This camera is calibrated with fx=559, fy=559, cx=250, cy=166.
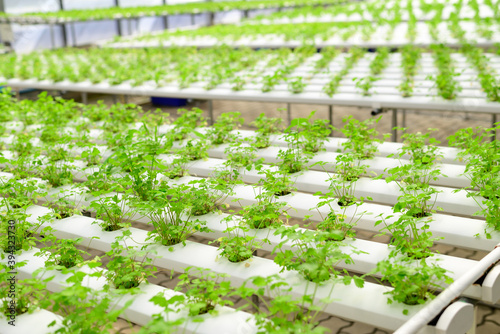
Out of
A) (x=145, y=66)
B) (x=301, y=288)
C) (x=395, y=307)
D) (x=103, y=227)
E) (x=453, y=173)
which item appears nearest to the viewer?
(x=395, y=307)

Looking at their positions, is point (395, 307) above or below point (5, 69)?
below

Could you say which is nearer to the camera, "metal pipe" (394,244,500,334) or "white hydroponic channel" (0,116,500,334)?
"metal pipe" (394,244,500,334)

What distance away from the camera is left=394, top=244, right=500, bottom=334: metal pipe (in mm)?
2170

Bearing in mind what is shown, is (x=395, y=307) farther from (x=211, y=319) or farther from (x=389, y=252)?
(x=211, y=319)

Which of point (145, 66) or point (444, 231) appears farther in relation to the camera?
point (145, 66)

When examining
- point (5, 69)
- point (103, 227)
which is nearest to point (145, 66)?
point (5, 69)

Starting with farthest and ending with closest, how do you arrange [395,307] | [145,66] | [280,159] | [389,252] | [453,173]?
[145,66] → [280,159] → [453,173] → [389,252] → [395,307]

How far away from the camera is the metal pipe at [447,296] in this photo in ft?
7.12

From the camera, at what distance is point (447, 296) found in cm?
236

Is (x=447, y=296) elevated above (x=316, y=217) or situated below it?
above

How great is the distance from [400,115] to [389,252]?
715 cm

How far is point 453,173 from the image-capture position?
3756 mm

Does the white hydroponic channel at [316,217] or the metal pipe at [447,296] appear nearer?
the metal pipe at [447,296]

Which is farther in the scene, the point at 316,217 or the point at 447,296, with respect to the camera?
the point at 316,217
